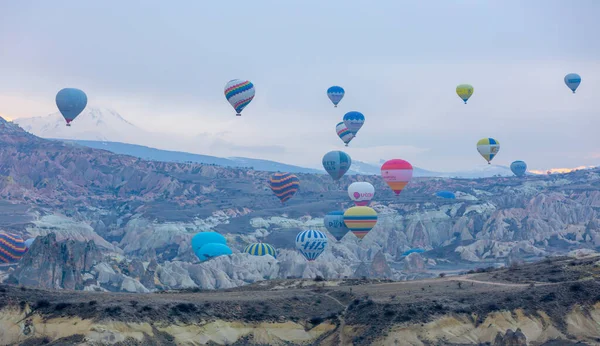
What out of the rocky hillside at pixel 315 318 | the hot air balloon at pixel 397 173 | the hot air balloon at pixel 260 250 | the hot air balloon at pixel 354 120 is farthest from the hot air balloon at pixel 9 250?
the rocky hillside at pixel 315 318

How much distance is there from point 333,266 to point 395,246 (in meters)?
46.6

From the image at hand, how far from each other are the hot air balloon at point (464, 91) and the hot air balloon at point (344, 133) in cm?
1537

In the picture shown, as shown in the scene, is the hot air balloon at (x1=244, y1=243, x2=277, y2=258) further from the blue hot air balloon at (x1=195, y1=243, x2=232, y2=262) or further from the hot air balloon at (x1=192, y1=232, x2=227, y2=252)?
the hot air balloon at (x1=192, y1=232, x2=227, y2=252)

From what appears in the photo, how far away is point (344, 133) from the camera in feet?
470

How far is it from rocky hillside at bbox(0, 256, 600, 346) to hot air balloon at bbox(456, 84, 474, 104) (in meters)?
77.6

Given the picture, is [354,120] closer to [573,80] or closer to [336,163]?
[336,163]

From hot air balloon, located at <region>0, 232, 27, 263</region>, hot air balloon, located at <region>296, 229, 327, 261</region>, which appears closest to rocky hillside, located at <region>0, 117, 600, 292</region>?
hot air balloon, located at <region>296, 229, 327, 261</region>

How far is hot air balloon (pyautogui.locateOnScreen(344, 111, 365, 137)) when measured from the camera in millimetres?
138000

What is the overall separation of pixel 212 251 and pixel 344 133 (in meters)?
23.7

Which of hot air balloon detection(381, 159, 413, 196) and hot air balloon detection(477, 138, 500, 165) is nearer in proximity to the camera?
hot air balloon detection(381, 159, 413, 196)

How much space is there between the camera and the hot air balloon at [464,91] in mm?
134500

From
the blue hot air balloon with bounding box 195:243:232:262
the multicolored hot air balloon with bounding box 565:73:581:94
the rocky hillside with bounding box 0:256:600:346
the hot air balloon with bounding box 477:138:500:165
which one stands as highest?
the multicolored hot air balloon with bounding box 565:73:581:94

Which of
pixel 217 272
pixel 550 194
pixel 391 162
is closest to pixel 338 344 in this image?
pixel 217 272

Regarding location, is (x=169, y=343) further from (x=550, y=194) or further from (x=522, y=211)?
(x=550, y=194)
